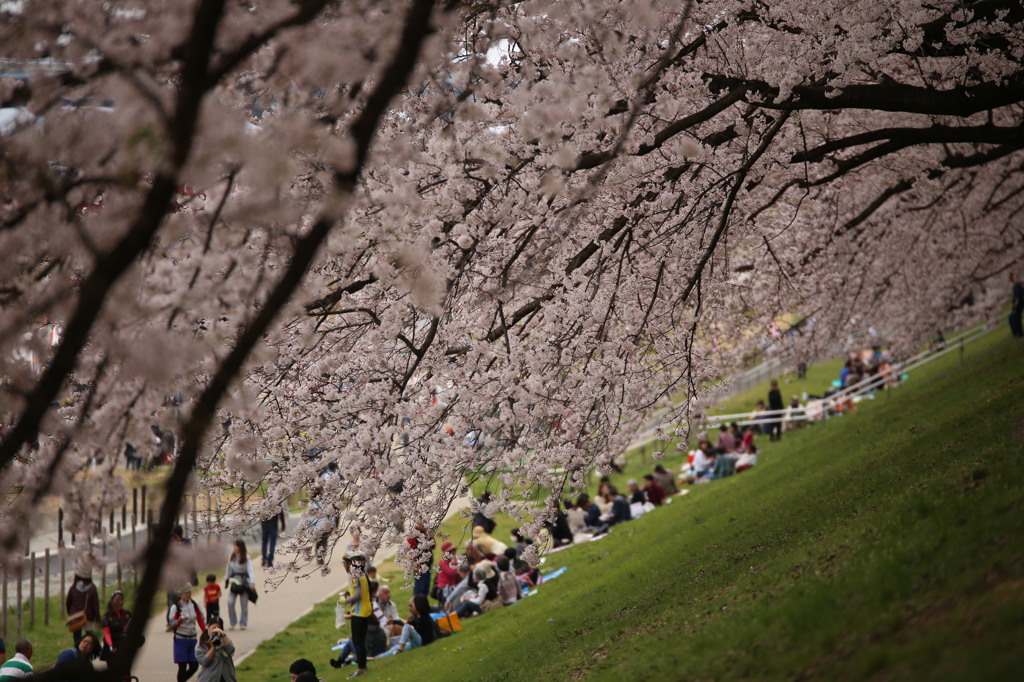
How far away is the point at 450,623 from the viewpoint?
43.3ft

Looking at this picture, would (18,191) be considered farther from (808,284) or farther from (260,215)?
(808,284)

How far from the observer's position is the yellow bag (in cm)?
1316

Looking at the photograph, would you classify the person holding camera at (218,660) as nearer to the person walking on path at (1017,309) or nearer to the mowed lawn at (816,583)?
the mowed lawn at (816,583)

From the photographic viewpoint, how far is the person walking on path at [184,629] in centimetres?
1120

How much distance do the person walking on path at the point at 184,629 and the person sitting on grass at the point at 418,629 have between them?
9.14 ft

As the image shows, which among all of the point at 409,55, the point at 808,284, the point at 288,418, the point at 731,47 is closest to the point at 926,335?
the point at 808,284

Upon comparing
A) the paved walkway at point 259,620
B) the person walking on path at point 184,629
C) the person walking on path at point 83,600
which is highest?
the person walking on path at point 83,600

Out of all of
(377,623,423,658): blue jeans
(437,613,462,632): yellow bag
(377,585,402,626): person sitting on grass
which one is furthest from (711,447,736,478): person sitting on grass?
(377,623,423,658): blue jeans

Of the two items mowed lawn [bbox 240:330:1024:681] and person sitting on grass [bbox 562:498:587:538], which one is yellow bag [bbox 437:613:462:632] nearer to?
mowed lawn [bbox 240:330:1024:681]

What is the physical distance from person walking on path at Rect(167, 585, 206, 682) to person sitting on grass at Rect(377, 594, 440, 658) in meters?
2.79

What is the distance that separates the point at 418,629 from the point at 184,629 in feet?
10.5

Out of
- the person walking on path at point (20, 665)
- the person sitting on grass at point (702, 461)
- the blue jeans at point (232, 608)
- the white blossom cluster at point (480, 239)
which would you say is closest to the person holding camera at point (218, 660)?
the person walking on path at point (20, 665)

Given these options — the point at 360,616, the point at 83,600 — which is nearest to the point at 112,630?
the point at 83,600

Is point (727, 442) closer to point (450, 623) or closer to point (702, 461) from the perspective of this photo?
point (702, 461)
